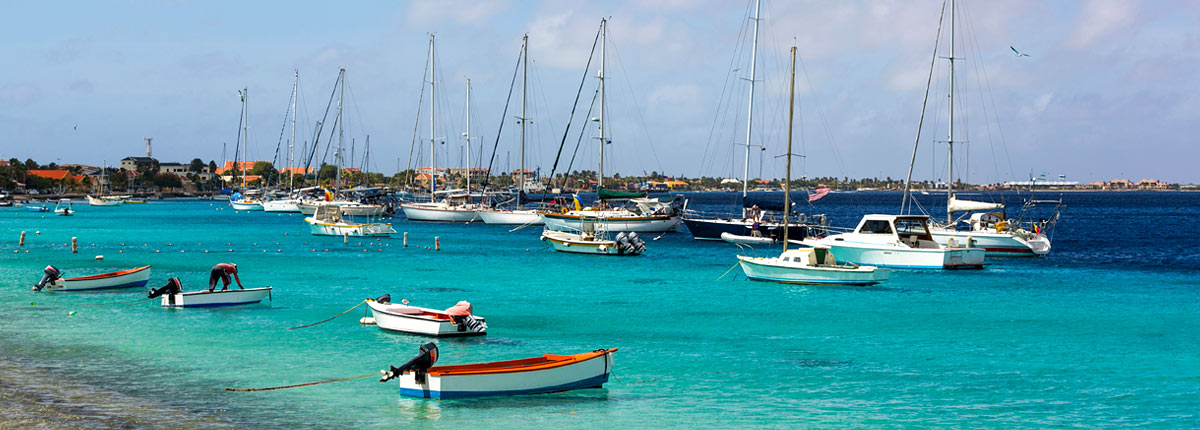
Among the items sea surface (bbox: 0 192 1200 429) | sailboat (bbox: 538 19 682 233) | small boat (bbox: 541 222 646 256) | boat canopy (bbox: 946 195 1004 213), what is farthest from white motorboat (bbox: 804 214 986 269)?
sailboat (bbox: 538 19 682 233)

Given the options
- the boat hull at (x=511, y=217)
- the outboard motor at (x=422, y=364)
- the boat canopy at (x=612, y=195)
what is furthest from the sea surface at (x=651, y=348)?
the boat hull at (x=511, y=217)

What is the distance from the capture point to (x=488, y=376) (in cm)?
2447

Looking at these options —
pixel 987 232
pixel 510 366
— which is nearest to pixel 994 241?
pixel 987 232

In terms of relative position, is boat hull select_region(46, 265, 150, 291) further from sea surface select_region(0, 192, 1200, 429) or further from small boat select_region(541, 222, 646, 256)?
small boat select_region(541, 222, 646, 256)

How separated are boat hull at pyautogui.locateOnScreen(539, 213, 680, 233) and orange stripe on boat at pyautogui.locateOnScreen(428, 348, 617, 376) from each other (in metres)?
63.4

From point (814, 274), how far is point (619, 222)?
44.0 m

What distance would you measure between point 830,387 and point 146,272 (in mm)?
33942

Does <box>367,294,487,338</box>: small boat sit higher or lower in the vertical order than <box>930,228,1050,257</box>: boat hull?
lower

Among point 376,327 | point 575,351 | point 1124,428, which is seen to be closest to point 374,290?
point 376,327

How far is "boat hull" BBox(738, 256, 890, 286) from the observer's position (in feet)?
161

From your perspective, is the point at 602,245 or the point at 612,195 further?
the point at 612,195

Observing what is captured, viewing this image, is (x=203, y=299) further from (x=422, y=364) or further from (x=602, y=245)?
(x=602, y=245)

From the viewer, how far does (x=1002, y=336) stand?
36.1 metres

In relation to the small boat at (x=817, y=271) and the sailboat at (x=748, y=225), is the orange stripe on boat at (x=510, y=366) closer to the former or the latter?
the small boat at (x=817, y=271)
